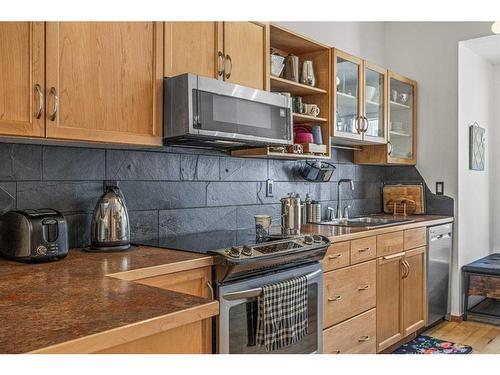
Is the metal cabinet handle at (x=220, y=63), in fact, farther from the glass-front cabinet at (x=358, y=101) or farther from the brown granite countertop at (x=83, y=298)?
the glass-front cabinet at (x=358, y=101)

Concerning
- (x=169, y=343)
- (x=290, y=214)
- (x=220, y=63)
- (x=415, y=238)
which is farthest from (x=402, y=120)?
(x=169, y=343)

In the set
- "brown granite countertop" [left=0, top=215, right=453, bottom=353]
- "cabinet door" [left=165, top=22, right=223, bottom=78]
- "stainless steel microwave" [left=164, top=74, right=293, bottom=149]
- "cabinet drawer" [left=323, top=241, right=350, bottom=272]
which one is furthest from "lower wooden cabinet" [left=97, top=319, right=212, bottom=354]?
"cabinet drawer" [left=323, top=241, right=350, bottom=272]

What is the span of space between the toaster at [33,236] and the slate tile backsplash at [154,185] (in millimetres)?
167

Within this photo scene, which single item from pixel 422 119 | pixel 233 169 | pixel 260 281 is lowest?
pixel 260 281

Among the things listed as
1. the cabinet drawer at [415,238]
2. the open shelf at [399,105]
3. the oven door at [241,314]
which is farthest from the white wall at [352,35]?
the oven door at [241,314]

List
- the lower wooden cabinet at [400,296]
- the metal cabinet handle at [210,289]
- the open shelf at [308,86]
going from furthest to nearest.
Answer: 1. the lower wooden cabinet at [400,296]
2. the open shelf at [308,86]
3. the metal cabinet handle at [210,289]

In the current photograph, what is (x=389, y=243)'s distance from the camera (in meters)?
3.05

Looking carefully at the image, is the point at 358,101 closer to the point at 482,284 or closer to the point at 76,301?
the point at 482,284

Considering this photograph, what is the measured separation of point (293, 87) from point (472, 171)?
213cm

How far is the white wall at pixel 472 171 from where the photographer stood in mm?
3916

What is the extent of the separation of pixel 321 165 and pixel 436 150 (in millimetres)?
1280
